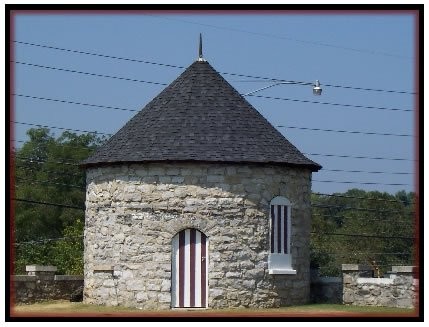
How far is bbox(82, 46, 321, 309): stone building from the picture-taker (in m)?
25.9

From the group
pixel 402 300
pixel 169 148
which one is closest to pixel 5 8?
pixel 169 148

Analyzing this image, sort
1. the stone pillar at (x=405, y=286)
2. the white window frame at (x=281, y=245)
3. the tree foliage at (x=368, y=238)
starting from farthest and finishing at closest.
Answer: the tree foliage at (x=368, y=238) → the white window frame at (x=281, y=245) → the stone pillar at (x=405, y=286)

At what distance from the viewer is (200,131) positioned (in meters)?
26.8

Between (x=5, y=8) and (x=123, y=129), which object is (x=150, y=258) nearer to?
(x=123, y=129)

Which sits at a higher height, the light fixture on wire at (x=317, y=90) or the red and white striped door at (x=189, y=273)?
the light fixture on wire at (x=317, y=90)

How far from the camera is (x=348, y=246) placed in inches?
2537

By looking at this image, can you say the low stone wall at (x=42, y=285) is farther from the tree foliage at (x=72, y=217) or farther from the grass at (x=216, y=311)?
the tree foliage at (x=72, y=217)

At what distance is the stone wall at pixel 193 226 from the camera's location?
1018 inches

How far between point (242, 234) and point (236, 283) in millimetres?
1223

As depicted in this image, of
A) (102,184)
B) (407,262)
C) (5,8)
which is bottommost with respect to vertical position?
(407,262)

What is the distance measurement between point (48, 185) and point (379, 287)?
36.0 meters

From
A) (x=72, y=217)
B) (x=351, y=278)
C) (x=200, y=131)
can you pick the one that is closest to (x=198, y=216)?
(x=200, y=131)

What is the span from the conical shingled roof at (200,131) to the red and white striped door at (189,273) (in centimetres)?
216

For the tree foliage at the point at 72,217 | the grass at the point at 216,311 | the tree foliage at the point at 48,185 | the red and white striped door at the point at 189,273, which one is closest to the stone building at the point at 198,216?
the red and white striped door at the point at 189,273
